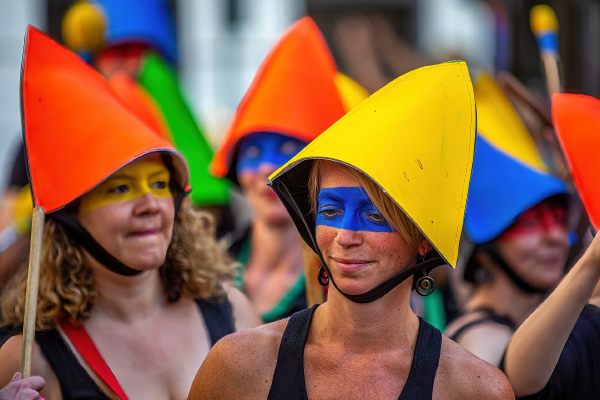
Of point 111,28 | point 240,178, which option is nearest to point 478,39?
point 111,28

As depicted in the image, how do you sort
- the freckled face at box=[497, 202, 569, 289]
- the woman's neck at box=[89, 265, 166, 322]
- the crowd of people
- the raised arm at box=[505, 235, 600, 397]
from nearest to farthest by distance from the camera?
the crowd of people → the raised arm at box=[505, 235, 600, 397] → the woman's neck at box=[89, 265, 166, 322] → the freckled face at box=[497, 202, 569, 289]

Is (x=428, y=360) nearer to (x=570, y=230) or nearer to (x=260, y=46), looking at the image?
Result: (x=570, y=230)

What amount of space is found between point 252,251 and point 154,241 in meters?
1.76

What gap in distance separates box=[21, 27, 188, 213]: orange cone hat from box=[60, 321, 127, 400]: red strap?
415 mm

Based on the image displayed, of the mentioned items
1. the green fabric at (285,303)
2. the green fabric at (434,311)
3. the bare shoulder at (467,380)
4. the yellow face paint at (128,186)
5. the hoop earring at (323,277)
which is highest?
the yellow face paint at (128,186)

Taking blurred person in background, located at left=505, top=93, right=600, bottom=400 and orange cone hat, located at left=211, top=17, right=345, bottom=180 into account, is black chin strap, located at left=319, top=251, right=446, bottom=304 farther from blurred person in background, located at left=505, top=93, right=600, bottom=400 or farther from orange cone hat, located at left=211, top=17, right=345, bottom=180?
orange cone hat, located at left=211, top=17, right=345, bottom=180

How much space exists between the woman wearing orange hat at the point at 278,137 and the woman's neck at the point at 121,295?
3.62ft

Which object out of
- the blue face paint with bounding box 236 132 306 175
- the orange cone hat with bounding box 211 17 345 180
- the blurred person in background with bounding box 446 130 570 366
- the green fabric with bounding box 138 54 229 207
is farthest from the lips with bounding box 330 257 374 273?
the green fabric with bounding box 138 54 229 207

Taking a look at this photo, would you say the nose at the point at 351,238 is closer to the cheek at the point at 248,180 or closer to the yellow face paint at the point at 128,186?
the yellow face paint at the point at 128,186

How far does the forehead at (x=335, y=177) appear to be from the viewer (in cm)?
296

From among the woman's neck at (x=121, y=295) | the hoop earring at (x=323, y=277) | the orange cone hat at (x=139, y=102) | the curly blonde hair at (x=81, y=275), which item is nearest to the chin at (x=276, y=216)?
the orange cone hat at (x=139, y=102)

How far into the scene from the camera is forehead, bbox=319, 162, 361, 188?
2963mm

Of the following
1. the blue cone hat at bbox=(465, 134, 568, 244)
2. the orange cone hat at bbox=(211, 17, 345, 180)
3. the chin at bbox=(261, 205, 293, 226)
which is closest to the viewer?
the blue cone hat at bbox=(465, 134, 568, 244)

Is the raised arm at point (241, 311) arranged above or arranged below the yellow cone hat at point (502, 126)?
below
